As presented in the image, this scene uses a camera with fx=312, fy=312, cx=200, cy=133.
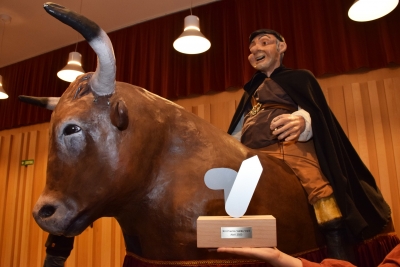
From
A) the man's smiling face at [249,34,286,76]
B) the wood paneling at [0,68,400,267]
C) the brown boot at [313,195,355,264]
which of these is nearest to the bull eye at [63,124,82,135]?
Result: the brown boot at [313,195,355,264]

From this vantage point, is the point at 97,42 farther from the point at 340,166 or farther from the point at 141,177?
the point at 340,166

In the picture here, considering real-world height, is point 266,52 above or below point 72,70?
below

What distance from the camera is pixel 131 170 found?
36.7 inches

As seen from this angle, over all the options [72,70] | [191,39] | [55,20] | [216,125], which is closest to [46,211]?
[191,39]

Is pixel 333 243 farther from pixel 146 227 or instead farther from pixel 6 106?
pixel 6 106

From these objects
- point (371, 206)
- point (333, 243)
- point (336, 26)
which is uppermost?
point (336, 26)

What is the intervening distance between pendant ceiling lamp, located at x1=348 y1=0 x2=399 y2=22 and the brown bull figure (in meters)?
1.80

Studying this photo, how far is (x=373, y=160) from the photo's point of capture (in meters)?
2.76

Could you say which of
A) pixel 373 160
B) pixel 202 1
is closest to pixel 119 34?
pixel 202 1

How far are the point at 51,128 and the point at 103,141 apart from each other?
7.7 inches

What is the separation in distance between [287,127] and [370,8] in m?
1.64

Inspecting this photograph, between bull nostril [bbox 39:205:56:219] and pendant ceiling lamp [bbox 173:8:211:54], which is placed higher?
pendant ceiling lamp [bbox 173:8:211:54]

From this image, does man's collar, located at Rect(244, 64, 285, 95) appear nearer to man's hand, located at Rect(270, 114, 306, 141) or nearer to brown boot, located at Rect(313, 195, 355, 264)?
man's hand, located at Rect(270, 114, 306, 141)

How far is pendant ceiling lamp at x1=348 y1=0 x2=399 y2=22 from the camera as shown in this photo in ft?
7.15
